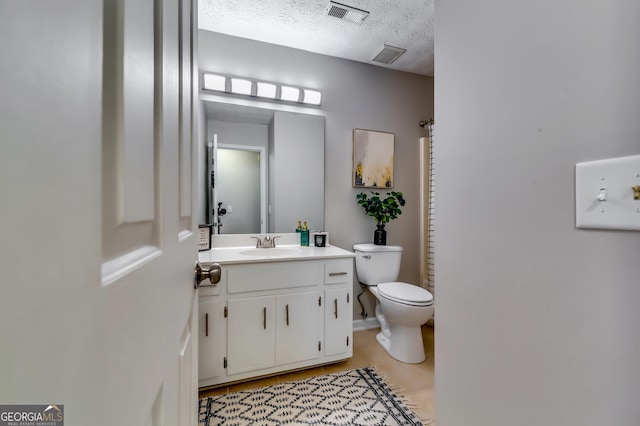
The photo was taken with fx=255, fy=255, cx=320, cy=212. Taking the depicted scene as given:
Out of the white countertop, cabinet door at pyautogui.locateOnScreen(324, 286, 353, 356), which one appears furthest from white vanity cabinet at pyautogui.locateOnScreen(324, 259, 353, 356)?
the white countertop

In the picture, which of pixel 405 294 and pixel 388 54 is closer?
pixel 405 294

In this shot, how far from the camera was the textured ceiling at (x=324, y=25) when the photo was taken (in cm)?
169

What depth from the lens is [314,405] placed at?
1431 millimetres

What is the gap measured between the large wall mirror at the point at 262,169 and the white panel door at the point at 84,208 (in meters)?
1.72

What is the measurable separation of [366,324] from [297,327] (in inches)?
37.6

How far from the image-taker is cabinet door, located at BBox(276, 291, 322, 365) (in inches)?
64.6

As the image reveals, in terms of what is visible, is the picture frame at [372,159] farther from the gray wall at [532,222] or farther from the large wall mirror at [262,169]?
the gray wall at [532,222]

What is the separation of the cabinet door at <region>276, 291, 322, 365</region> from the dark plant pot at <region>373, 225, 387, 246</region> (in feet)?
2.90

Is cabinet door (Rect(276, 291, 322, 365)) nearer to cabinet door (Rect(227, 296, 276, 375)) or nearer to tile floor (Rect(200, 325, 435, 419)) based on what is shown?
cabinet door (Rect(227, 296, 276, 375))

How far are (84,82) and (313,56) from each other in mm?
2403

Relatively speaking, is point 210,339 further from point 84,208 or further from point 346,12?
point 346,12

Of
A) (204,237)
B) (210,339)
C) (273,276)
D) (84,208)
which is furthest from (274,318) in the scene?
(84,208)

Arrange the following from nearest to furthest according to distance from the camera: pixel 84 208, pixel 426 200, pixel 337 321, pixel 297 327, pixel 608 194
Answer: pixel 84 208 < pixel 608 194 < pixel 297 327 < pixel 337 321 < pixel 426 200

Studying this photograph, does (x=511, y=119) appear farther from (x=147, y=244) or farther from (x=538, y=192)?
(x=147, y=244)
